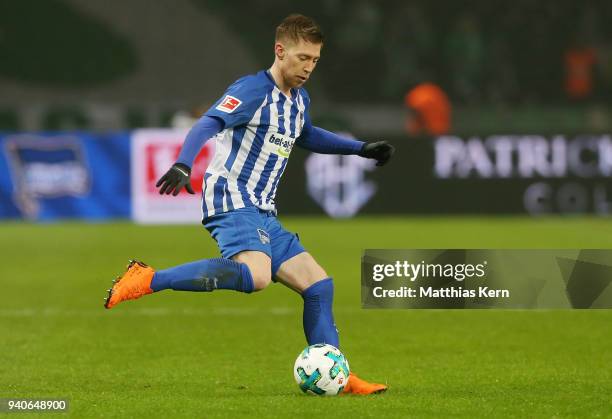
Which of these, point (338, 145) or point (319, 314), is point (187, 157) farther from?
point (338, 145)

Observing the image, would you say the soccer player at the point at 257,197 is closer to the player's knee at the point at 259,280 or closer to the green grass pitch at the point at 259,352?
the player's knee at the point at 259,280

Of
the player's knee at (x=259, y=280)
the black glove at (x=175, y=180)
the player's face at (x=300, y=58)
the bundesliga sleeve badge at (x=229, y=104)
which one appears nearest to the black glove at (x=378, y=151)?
the player's face at (x=300, y=58)

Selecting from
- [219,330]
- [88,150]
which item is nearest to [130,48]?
[88,150]

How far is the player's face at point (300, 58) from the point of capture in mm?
5941

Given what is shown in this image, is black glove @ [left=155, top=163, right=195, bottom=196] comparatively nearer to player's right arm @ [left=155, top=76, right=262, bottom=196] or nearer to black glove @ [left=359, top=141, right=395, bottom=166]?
player's right arm @ [left=155, top=76, right=262, bottom=196]

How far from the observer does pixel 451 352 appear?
24.8ft

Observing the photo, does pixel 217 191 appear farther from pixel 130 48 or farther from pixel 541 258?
pixel 130 48

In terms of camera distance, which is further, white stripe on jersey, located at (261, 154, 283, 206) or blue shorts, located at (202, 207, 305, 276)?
white stripe on jersey, located at (261, 154, 283, 206)

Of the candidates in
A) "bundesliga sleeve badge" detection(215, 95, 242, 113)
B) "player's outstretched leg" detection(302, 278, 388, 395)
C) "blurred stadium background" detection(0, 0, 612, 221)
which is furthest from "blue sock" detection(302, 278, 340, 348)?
"blurred stadium background" detection(0, 0, 612, 221)

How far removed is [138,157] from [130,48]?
7.24 m

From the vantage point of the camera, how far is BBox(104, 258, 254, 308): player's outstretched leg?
5.77m

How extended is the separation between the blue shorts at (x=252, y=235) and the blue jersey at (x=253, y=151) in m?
0.04

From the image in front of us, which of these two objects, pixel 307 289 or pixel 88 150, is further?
pixel 88 150

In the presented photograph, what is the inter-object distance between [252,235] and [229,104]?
0.59 metres
